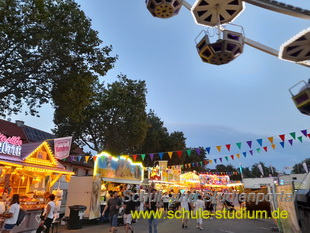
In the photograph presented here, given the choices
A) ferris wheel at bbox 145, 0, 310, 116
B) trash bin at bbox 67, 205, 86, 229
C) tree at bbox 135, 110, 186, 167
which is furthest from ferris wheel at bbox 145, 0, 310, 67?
tree at bbox 135, 110, 186, 167

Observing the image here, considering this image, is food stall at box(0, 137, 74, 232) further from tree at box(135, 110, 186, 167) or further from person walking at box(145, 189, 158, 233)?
tree at box(135, 110, 186, 167)

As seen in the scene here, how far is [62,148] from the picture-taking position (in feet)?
46.7

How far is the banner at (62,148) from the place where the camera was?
1414 cm

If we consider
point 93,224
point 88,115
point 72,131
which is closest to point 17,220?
point 93,224

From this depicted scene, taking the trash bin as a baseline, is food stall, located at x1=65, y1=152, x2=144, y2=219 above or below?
above

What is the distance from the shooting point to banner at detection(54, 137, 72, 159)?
1414 cm

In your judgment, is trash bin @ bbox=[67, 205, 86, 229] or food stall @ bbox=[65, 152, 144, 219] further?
food stall @ bbox=[65, 152, 144, 219]

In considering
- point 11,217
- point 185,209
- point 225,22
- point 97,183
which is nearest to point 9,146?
point 11,217

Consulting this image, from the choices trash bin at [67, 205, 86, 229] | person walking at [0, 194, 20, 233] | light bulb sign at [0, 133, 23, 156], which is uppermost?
light bulb sign at [0, 133, 23, 156]

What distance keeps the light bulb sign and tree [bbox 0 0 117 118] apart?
9.03ft

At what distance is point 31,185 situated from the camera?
16656mm

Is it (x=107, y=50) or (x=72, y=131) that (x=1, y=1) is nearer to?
(x=107, y=50)

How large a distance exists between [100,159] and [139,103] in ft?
40.7

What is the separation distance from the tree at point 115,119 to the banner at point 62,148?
497 inches
